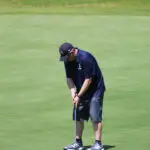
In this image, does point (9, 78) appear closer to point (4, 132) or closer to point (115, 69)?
point (115, 69)

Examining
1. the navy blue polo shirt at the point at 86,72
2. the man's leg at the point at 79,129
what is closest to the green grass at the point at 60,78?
the man's leg at the point at 79,129

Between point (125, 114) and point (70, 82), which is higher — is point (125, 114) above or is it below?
below

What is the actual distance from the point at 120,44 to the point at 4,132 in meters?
8.79

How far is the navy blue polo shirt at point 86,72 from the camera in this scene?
35.6 feet

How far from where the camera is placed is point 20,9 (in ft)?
90.6

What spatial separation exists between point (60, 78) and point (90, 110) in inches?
224

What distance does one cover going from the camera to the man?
10828 millimetres

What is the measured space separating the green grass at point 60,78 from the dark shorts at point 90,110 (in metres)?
0.72

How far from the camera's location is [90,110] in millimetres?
11117

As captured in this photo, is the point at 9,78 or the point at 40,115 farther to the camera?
the point at 9,78

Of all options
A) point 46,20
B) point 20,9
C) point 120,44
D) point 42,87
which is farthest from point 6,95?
point 20,9

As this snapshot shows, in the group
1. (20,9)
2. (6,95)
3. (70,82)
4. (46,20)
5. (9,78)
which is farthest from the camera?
(20,9)

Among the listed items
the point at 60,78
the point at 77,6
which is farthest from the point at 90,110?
the point at 77,6

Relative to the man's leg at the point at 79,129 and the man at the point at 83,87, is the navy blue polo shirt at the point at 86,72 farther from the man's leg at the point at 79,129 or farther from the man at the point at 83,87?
the man's leg at the point at 79,129
